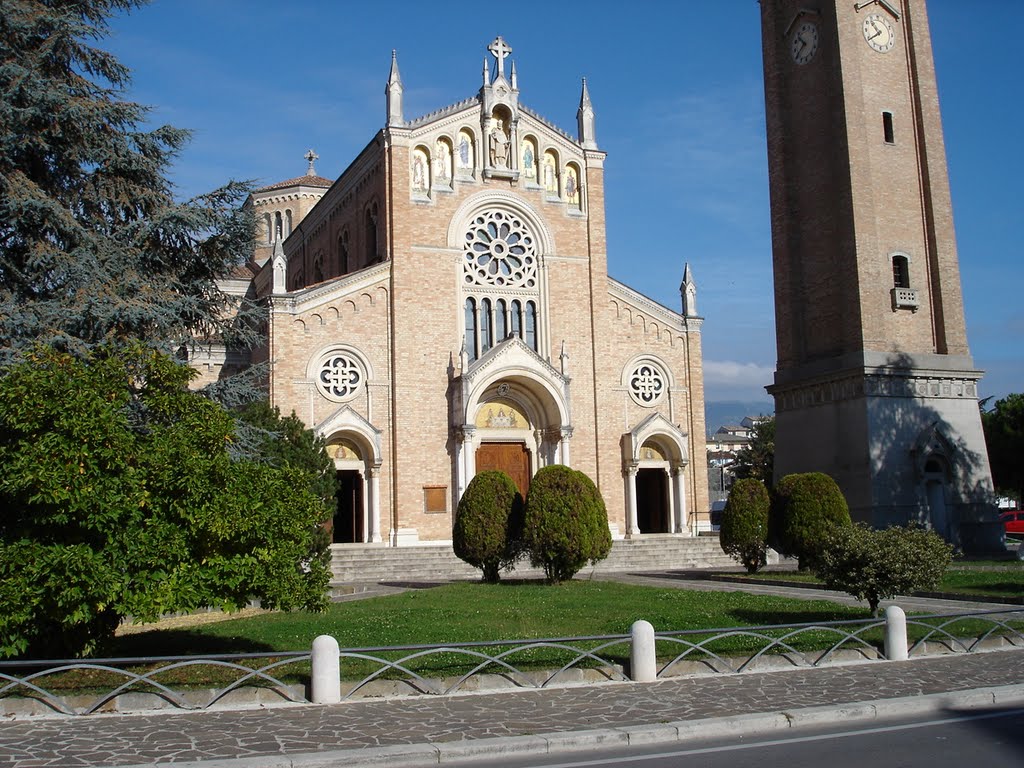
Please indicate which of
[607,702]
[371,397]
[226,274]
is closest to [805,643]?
[607,702]

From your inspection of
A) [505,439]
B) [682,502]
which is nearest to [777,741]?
[505,439]

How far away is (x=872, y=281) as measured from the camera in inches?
1225

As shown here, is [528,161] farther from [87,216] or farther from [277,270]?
[87,216]

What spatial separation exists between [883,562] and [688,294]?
24151 millimetres

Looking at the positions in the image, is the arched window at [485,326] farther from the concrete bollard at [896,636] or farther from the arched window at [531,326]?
the concrete bollard at [896,636]

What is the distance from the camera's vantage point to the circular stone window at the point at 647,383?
121ft

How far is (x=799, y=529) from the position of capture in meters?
24.1

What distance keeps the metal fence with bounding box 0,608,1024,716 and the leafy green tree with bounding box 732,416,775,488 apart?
4669cm

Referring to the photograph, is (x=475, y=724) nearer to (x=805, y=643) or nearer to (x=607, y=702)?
(x=607, y=702)

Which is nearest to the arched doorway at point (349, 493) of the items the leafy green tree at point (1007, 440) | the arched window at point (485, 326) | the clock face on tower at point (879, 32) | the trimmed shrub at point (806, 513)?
the arched window at point (485, 326)

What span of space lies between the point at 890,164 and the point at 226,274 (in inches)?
906

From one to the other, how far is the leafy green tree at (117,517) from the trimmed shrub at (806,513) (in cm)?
1475

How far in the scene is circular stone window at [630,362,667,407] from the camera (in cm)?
3697

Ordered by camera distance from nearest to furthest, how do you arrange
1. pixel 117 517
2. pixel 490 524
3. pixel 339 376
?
pixel 117 517
pixel 490 524
pixel 339 376
